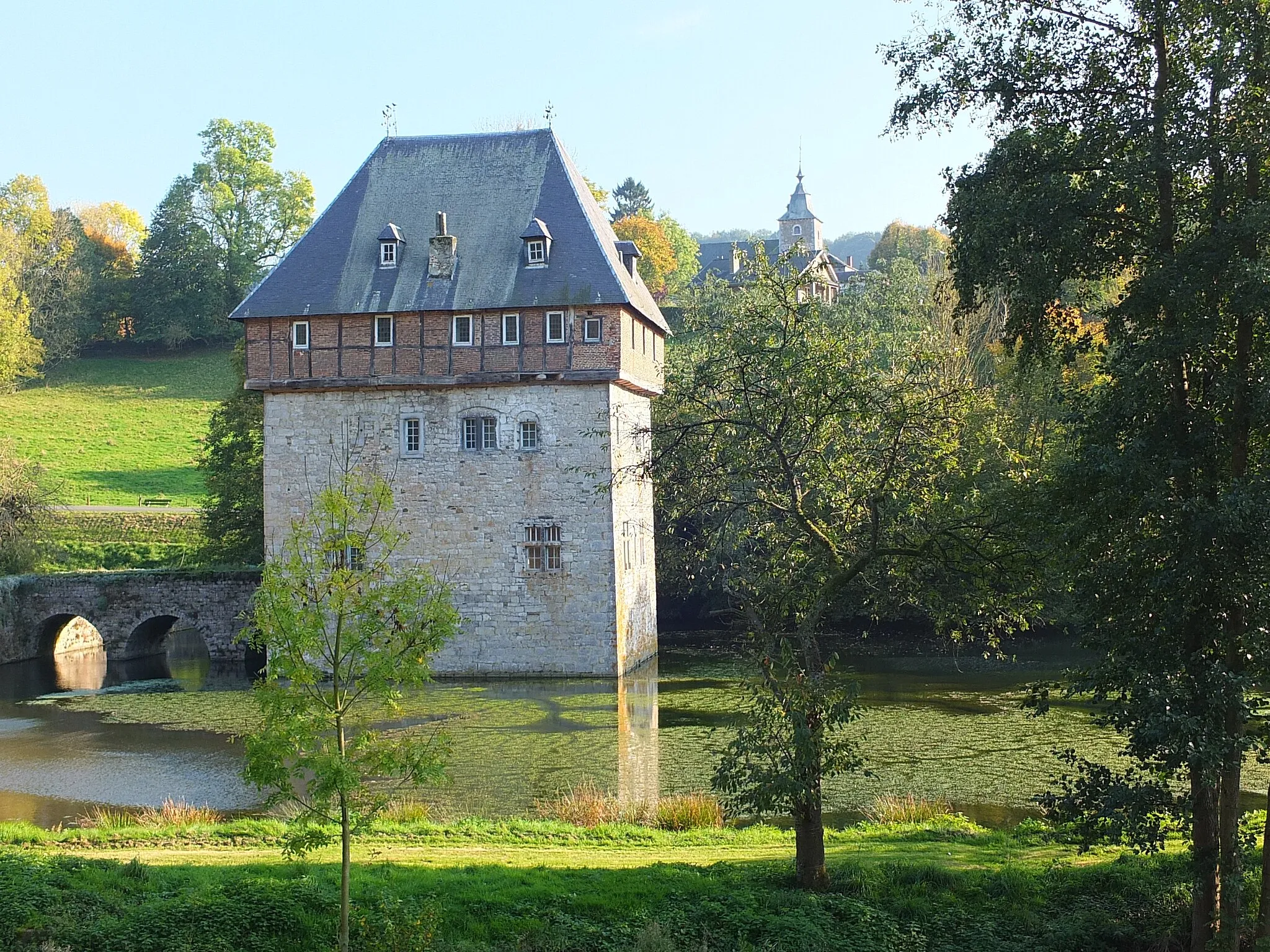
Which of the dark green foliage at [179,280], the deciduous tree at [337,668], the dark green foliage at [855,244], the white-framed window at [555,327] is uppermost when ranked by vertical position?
the dark green foliage at [855,244]

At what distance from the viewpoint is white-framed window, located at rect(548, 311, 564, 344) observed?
25.2 metres

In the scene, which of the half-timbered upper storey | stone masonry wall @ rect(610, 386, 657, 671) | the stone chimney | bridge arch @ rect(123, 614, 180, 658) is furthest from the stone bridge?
stone masonry wall @ rect(610, 386, 657, 671)

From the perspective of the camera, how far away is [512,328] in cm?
2539

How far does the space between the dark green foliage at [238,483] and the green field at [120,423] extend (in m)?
5.85

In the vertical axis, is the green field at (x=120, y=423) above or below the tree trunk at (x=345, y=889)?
above

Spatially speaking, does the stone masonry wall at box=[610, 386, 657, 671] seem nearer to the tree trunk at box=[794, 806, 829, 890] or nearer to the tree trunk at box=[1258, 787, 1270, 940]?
the tree trunk at box=[794, 806, 829, 890]

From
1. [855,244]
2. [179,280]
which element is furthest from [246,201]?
[855,244]

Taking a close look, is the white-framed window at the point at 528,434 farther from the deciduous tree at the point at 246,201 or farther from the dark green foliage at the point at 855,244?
the dark green foliage at the point at 855,244

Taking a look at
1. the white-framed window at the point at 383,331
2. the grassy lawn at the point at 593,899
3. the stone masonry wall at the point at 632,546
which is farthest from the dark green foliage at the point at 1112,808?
the white-framed window at the point at 383,331

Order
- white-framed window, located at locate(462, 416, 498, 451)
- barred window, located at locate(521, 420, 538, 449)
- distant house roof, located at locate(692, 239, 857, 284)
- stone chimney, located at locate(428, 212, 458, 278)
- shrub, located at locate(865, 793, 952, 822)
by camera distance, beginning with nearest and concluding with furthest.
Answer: shrub, located at locate(865, 793, 952, 822), barred window, located at locate(521, 420, 538, 449), white-framed window, located at locate(462, 416, 498, 451), stone chimney, located at locate(428, 212, 458, 278), distant house roof, located at locate(692, 239, 857, 284)

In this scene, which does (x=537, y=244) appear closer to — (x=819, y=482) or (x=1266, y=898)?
(x=819, y=482)

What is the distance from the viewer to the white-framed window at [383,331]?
84.6ft

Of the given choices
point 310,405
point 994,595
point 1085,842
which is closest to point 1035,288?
point 994,595

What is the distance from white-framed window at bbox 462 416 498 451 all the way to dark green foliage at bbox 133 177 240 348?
37.2 m
